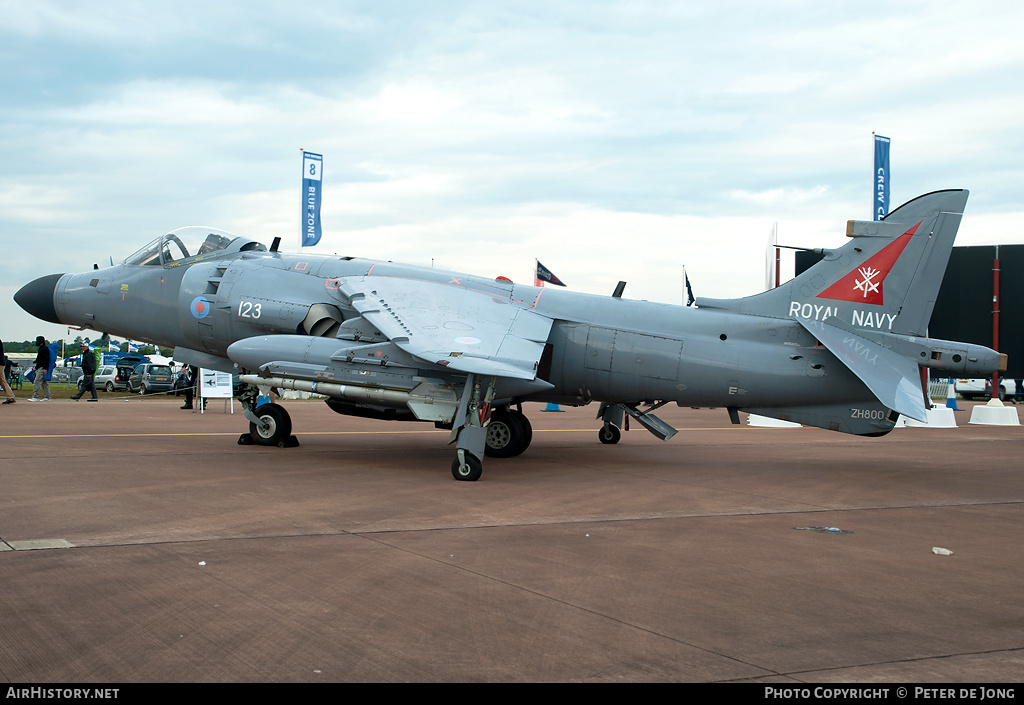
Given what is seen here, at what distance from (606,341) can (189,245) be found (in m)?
7.87

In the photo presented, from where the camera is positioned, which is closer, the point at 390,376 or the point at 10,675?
the point at 10,675

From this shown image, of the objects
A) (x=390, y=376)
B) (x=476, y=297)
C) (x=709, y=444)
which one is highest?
(x=476, y=297)

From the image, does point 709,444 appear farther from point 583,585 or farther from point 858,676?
point 858,676

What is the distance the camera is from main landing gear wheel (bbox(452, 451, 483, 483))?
10.8m

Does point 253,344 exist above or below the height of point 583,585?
above

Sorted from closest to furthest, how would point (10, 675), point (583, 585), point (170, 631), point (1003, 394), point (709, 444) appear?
point (10, 675) < point (170, 631) < point (583, 585) < point (709, 444) < point (1003, 394)

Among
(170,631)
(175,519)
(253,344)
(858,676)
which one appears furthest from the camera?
(253,344)

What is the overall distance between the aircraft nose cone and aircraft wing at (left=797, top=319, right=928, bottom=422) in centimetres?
1361

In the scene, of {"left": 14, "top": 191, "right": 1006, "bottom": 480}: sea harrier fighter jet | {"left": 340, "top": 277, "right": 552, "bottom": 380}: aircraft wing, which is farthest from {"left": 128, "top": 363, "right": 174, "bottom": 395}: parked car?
{"left": 340, "top": 277, "right": 552, "bottom": 380}: aircraft wing

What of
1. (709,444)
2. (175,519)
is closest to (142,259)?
(175,519)

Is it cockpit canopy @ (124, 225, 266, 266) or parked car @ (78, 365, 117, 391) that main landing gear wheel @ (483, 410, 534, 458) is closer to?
cockpit canopy @ (124, 225, 266, 266)

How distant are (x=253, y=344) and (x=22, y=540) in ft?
18.5

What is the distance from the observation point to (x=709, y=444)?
1717cm

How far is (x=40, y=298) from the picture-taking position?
15.5 meters
